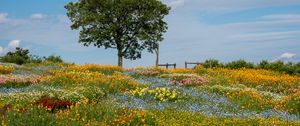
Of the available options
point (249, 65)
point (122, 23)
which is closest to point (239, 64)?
point (249, 65)

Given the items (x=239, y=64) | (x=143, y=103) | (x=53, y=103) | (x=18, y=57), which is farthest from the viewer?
(x=18, y=57)

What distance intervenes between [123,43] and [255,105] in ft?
107

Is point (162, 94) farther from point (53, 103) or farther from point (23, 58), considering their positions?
point (23, 58)

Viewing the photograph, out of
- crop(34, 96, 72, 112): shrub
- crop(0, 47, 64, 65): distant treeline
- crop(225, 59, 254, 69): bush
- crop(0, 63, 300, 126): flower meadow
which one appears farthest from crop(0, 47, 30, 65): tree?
crop(34, 96, 72, 112): shrub

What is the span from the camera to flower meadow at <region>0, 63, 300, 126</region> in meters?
12.0

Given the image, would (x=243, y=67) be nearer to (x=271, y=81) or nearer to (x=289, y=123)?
(x=271, y=81)

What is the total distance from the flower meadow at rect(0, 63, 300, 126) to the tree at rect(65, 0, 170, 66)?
2213 cm

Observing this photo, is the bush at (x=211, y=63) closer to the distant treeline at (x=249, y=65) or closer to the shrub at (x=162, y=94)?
the distant treeline at (x=249, y=65)

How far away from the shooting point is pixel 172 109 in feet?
50.7

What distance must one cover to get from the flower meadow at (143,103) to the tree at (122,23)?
22126mm

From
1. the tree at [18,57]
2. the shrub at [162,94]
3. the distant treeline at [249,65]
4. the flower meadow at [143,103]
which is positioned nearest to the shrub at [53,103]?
the flower meadow at [143,103]

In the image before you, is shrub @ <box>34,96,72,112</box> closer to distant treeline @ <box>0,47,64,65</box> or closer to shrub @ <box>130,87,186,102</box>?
shrub @ <box>130,87,186,102</box>

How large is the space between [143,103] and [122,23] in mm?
32562

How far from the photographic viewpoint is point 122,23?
160 ft
